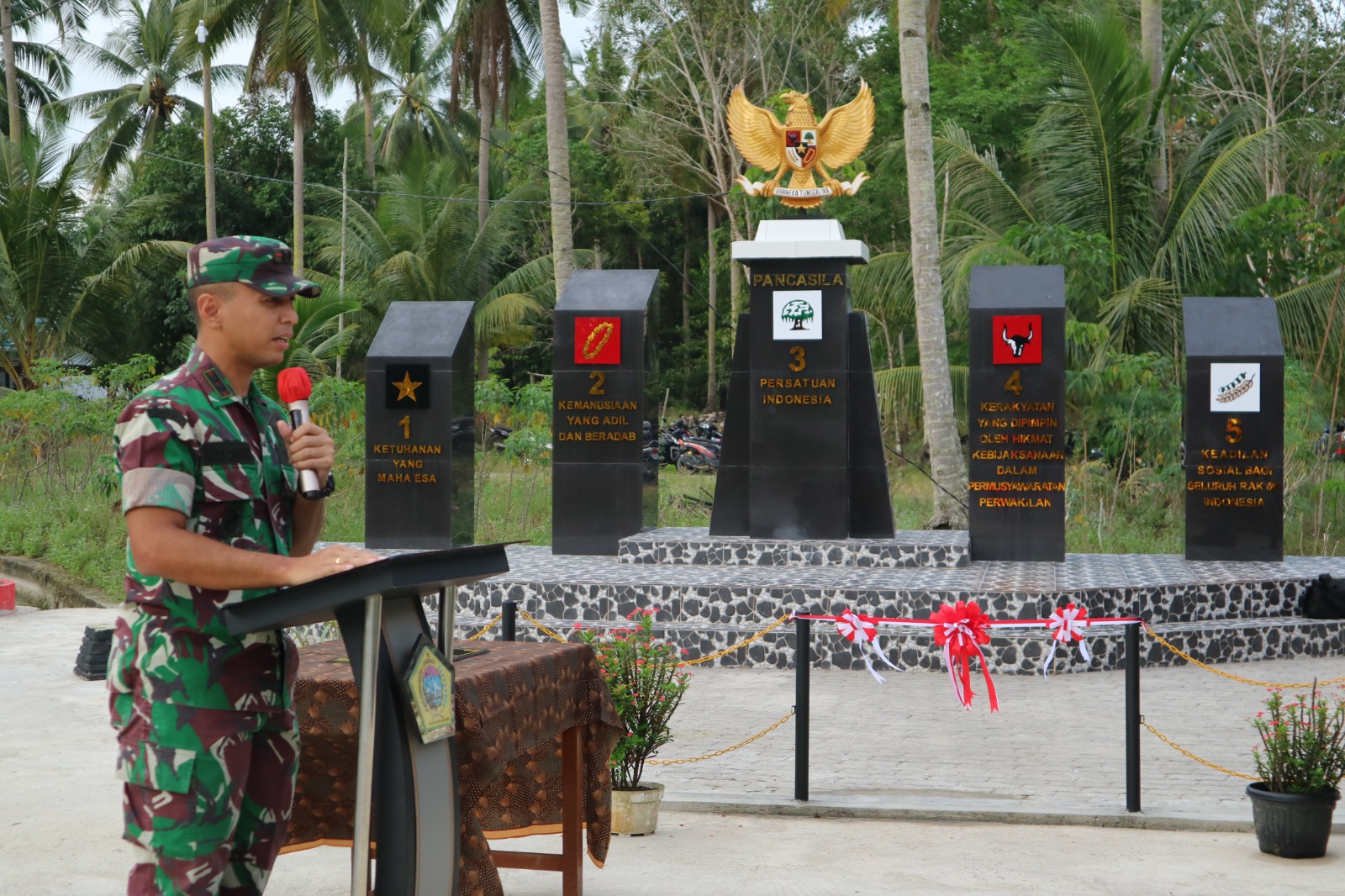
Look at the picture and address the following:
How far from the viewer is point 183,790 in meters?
2.71

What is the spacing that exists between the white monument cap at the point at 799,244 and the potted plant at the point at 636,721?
7.49 m

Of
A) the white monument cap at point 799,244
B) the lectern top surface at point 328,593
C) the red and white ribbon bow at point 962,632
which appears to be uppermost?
the white monument cap at point 799,244

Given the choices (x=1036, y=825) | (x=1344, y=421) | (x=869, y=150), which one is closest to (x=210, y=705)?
(x=1036, y=825)

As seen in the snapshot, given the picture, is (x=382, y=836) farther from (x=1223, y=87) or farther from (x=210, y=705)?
(x=1223, y=87)

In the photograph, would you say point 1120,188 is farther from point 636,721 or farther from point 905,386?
point 636,721

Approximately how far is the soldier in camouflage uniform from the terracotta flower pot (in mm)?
2941

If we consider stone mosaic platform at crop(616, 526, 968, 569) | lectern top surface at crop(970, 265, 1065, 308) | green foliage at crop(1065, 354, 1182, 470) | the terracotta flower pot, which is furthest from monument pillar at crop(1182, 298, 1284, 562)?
the terracotta flower pot

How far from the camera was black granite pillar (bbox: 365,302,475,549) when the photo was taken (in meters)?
14.0

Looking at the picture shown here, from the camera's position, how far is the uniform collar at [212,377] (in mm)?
2867

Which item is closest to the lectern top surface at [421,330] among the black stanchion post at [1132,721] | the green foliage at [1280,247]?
the black stanchion post at [1132,721]

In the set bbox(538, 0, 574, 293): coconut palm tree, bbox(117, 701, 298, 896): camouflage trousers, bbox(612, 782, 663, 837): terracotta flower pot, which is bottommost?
bbox(612, 782, 663, 837): terracotta flower pot

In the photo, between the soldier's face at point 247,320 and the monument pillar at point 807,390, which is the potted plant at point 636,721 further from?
the monument pillar at point 807,390

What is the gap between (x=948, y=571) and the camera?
11859 mm

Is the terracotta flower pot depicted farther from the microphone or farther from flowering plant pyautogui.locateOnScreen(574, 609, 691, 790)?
the microphone
